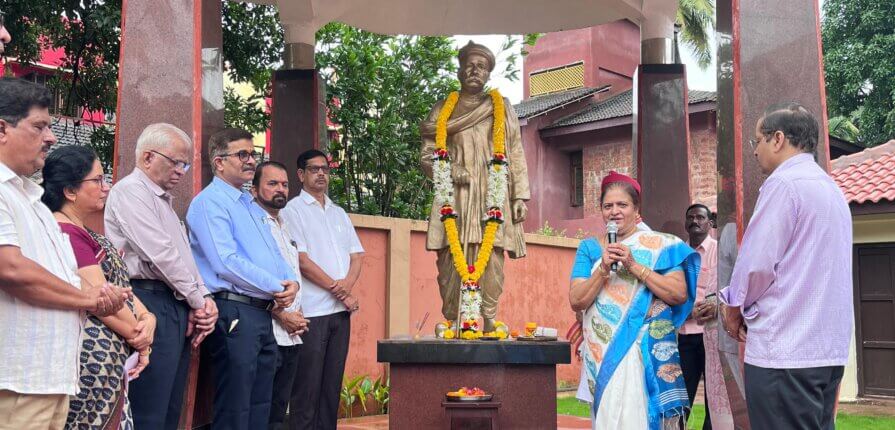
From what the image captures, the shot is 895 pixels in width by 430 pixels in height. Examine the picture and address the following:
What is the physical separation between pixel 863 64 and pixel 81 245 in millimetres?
24558

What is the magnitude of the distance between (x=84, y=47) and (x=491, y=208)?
4632 millimetres

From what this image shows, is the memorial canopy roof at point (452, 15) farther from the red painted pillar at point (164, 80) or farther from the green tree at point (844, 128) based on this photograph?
the green tree at point (844, 128)

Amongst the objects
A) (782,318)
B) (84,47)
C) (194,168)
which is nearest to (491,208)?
(194,168)

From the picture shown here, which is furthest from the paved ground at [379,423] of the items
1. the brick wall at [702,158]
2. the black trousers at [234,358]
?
the brick wall at [702,158]

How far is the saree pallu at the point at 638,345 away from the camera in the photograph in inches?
167

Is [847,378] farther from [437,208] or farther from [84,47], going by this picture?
[84,47]

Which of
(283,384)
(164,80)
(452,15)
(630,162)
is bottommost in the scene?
(283,384)

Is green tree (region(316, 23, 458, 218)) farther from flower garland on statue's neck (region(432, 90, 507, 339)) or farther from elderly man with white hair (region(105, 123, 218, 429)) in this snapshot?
elderly man with white hair (region(105, 123, 218, 429))

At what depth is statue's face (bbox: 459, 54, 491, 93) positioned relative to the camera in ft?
22.1

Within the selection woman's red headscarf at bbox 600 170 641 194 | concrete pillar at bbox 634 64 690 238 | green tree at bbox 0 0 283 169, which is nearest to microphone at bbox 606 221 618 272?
woman's red headscarf at bbox 600 170 641 194

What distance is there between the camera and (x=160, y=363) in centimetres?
412

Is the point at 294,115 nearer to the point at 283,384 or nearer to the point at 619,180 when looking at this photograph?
the point at 283,384

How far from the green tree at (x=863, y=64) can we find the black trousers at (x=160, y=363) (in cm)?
2237

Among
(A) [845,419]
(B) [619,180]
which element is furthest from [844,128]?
(B) [619,180]
